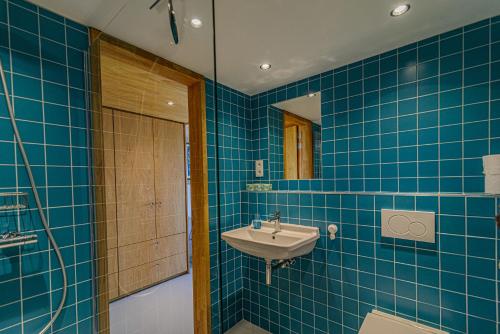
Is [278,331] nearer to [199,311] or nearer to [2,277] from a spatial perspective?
[199,311]

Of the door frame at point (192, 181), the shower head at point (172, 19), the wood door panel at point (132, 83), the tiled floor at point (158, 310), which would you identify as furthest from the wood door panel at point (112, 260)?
the shower head at point (172, 19)

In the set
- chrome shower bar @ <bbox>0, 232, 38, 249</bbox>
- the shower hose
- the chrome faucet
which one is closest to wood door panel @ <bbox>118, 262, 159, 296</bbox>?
the shower hose

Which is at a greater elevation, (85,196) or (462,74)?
(462,74)

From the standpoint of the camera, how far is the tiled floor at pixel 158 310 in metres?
1.38

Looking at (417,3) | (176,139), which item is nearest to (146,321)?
(176,139)

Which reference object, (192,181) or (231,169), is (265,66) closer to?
(231,169)

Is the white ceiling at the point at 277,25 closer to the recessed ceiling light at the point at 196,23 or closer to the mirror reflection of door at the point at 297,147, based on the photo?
the recessed ceiling light at the point at 196,23

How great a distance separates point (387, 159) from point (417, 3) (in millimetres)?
895

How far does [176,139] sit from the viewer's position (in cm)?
160

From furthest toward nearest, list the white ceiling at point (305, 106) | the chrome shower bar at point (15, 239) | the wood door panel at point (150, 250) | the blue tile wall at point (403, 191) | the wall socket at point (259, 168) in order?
the wall socket at point (259, 168), the white ceiling at point (305, 106), the wood door panel at point (150, 250), the blue tile wall at point (403, 191), the chrome shower bar at point (15, 239)

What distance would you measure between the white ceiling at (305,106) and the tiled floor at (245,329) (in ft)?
6.65

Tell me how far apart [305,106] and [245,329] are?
2.20m

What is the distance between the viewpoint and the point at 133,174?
1411 millimetres

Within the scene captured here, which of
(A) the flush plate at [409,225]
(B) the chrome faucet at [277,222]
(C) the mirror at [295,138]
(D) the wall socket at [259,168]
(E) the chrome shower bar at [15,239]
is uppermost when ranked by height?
(C) the mirror at [295,138]
